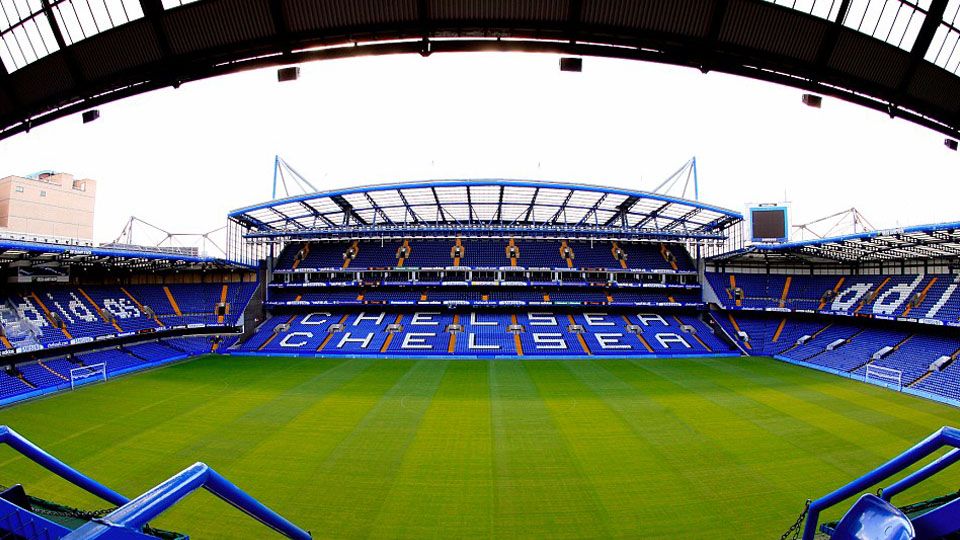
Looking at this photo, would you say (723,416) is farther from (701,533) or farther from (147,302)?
(147,302)

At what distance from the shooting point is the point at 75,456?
1313 cm

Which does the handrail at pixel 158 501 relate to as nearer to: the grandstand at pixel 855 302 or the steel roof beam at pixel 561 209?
the steel roof beam at pixel 561 209

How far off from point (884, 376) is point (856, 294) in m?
12.4

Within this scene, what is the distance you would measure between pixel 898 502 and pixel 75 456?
2488 centimetres


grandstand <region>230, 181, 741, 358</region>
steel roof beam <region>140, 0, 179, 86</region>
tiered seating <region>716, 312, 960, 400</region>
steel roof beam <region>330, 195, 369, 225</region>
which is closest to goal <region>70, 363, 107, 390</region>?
grandstand <region>230, 181, 741, 358</region>

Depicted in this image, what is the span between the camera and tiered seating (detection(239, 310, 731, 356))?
33.1m

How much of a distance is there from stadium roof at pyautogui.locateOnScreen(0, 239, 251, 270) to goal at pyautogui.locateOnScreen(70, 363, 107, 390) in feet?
24.3

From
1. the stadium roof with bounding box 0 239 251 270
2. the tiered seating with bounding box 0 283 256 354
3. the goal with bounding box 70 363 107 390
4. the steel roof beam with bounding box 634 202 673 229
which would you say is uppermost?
the steel roof beam with bounding box 634 202 673 229

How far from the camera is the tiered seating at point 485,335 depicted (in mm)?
33094

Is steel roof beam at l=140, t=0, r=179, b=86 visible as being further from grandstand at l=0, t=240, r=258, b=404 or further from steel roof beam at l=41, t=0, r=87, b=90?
grandstand at l=0, t=240, r=258, b=404

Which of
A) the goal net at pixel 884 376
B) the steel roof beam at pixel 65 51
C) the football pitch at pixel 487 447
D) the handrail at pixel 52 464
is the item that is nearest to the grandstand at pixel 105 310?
the football pitch at pixel 487 447

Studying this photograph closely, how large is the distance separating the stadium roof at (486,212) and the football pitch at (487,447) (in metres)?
14.9

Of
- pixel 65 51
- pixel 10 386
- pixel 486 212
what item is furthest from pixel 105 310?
pixel 65 51

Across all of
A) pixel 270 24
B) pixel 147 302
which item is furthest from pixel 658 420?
pixel 147 302
